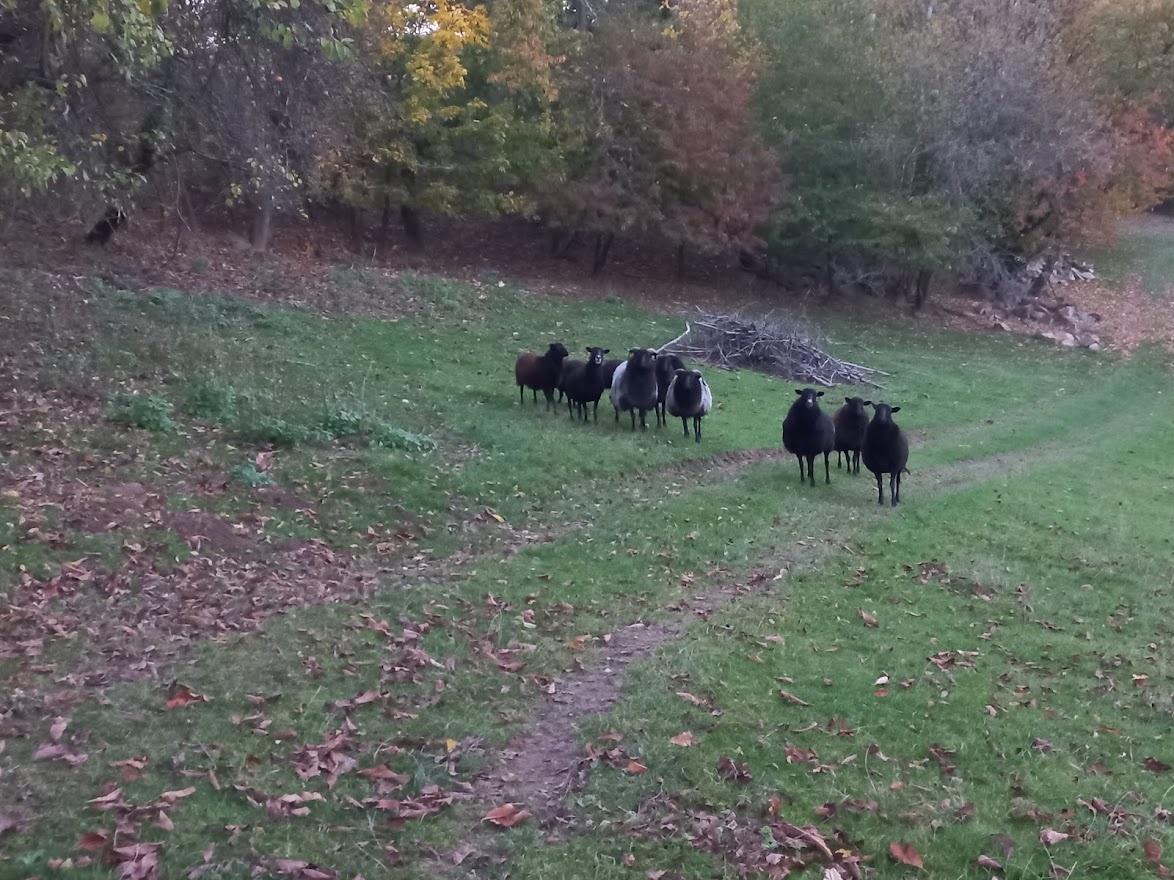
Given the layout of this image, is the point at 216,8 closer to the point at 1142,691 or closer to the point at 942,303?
the point at 1142,691

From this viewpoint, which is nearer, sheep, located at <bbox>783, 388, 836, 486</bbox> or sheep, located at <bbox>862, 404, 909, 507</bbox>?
sheep, located at <bbox>862, 404, 909, 507</bbox>

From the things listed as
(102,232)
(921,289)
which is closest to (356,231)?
(102,232)

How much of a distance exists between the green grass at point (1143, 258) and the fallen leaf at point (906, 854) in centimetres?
3955

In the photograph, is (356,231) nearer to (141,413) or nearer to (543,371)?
(543,371)

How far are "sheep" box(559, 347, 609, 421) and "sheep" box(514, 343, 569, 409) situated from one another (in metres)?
0.19

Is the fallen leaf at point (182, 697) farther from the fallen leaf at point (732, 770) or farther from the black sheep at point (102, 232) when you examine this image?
the black sheep at point (102, 232)

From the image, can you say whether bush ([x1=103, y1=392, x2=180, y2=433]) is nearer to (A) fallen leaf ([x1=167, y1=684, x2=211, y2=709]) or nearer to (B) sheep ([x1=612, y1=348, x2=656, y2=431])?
(A) fallen leaf ([x1=167, y1=684, x2=211, y2=709])

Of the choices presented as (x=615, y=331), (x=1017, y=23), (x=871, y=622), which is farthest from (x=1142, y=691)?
(x=1017, y=23)

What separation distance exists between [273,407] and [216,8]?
527 centimetres

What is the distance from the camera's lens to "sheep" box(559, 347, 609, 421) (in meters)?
17.1

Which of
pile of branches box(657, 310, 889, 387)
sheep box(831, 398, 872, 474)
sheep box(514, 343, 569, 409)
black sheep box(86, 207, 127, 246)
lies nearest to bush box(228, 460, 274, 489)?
sheep box(514, 343, 569, 409)

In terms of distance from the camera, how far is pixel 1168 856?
581 cm

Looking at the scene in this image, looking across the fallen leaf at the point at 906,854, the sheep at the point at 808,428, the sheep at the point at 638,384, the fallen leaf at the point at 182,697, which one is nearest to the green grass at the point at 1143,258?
the sheep at the point at 638,384

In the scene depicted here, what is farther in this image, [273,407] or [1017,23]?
[1017,23]
